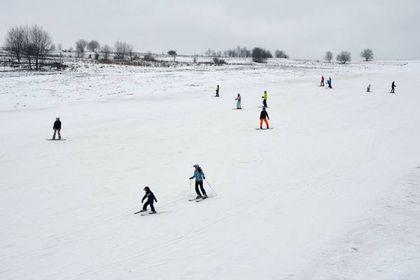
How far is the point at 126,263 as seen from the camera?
34.9 feet

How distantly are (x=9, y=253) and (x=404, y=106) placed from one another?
3321 centimetres

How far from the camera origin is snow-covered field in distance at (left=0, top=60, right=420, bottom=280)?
412 inches

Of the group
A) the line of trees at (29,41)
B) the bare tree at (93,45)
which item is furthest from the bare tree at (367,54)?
the line of trees at (29,41)

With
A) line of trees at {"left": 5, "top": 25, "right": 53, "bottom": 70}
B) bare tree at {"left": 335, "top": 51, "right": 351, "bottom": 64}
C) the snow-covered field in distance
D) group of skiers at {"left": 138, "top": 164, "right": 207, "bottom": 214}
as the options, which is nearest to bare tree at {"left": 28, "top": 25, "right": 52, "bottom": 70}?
line of trees at {"left": 5, "top": 25, "right": 53, "bottom": 70}

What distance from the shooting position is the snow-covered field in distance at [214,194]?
1047 centimetres

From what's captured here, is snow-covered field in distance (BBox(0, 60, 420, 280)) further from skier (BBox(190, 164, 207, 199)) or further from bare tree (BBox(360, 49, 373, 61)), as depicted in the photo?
bare tree (BBox(360, 49, 373, 61))

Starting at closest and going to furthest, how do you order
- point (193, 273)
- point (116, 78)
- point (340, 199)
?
point (193, 273) < point (340, 199) < point (116, 78)

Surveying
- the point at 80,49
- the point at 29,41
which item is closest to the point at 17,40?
the point at 29,41

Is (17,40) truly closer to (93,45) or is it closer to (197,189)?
(197,189)

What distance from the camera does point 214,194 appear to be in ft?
51.2

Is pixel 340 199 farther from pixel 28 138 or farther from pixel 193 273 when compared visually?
pixel 28 138

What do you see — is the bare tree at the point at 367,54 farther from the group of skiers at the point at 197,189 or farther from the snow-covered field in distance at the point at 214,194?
the group of skiers at the point at 197,189

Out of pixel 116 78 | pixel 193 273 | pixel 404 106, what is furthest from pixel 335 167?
pixel 116 78

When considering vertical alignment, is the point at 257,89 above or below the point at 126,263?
above
